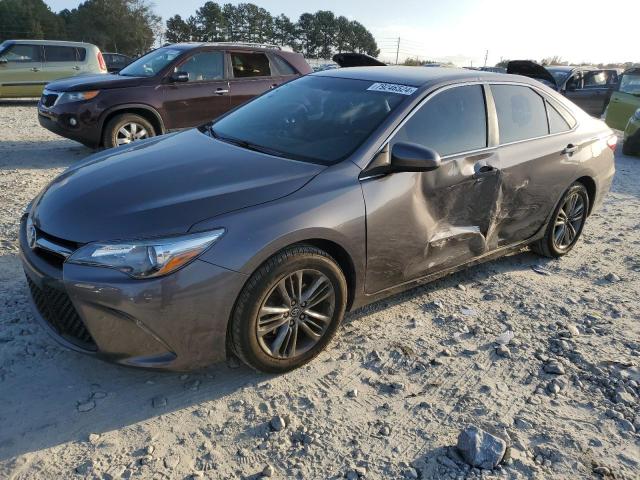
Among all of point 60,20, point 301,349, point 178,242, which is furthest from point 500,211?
A: point 60,20

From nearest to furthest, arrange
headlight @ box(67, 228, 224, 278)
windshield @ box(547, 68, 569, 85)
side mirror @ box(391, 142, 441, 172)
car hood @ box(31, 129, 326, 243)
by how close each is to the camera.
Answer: headlight @ box(67, 228, 224, 278) < car hood @ box(31, 129, 326, 243) < side mirror @ box(391, 142, 441, 172) < windshield @ box(547, 68, 569, 85)

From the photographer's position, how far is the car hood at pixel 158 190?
98.5 inches

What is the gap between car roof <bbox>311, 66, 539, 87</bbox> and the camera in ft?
11.7

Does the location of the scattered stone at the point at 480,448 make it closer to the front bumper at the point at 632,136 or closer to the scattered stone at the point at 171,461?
the scattered stone at the point at 171,461

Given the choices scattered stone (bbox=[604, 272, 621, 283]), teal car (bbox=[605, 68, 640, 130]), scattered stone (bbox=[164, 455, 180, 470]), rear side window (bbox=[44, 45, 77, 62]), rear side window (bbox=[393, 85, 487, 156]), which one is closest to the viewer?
scattered stone (bbox=[164, 455, 180, 470])

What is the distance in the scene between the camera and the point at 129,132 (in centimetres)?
750

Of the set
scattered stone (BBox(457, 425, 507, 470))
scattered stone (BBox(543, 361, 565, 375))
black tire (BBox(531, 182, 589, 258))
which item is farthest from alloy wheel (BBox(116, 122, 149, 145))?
scattered stone (BBox(457, 425, 507, 470))

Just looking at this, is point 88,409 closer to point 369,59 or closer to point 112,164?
point 112,164

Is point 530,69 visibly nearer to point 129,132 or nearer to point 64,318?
point 129,132

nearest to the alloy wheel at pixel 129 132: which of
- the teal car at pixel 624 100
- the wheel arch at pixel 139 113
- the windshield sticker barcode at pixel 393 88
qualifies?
the wheel arch at pixel 139 113

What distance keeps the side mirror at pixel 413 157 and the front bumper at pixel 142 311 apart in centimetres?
115

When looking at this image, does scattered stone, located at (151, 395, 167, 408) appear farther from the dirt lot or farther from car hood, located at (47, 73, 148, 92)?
car hood, located at (47, 73, 148, 92)

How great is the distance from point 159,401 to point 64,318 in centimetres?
63

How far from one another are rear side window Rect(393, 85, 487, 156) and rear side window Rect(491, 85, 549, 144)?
0.68 ft
